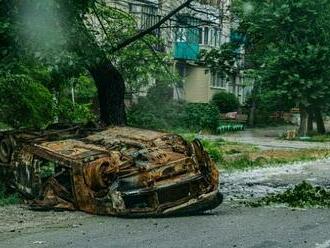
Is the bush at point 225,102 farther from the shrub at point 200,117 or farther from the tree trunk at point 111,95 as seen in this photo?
the tree trunk at point 111,95

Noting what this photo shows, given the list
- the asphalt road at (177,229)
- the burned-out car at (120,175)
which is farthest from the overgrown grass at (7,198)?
the asphalt road at (177,229)

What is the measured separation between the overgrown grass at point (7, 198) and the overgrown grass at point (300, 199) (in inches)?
151

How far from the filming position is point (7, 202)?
36.6 ft

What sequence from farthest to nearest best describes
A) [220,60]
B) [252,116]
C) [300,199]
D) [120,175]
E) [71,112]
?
[252,116]
[71,112]
[220,60]
[300,199]
[120,175]

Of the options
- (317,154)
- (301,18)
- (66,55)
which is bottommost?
(317,154)

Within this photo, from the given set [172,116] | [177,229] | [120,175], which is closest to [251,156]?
[120,175]

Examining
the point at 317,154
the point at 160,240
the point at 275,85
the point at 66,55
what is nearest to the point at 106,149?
the point at 66,55

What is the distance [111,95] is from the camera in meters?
14.6

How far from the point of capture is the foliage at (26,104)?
46.4 ft

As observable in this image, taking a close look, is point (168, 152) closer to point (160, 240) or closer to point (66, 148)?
point (66, 148)

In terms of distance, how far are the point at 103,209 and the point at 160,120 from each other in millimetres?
24258

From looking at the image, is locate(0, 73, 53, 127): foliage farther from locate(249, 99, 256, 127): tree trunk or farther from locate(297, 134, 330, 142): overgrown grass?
locate(249, 99, 256, 127): tree trunk

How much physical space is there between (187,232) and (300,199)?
3.78 m

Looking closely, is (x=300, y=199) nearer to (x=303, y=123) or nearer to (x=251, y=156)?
(x=251, y=156)
